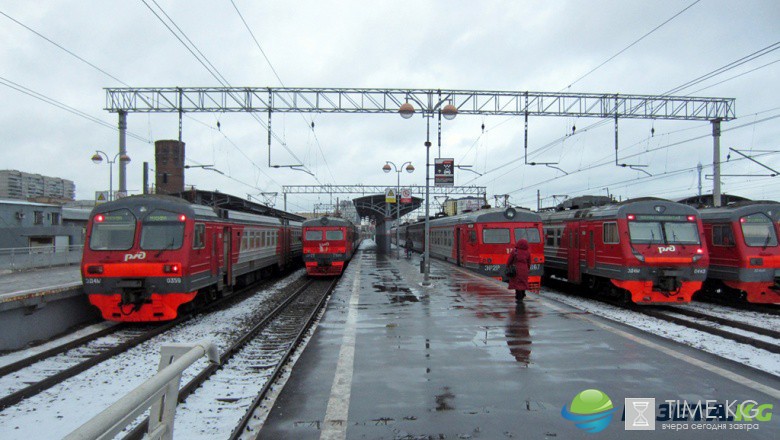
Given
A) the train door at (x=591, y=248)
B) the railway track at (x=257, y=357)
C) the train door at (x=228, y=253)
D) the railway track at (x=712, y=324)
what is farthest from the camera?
the train door at (x=591, y=248)

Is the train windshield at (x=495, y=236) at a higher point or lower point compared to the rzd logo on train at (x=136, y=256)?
higher

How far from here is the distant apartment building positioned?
82.0m

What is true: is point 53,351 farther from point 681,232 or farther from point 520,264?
point 681,232

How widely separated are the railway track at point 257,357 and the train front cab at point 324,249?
8.05 m

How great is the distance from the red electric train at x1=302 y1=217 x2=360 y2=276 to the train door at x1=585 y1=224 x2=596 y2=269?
11111 millimetres

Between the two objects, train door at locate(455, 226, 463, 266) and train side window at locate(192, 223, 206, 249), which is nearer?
train side window at locate(192, 223, 206, 249)

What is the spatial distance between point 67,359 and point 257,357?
10.7ft

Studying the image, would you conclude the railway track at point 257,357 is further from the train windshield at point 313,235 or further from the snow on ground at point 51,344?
the train windshield at point 313,235

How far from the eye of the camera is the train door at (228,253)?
14.4 m

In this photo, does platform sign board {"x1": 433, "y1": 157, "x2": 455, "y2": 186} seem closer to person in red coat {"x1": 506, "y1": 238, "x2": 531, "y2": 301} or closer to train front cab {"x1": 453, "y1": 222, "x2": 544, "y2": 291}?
train front cab {"x1": 453, "y1": 222, "x2": 544, "y2": 291}

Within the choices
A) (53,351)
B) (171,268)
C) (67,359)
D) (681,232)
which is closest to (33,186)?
(171,268)

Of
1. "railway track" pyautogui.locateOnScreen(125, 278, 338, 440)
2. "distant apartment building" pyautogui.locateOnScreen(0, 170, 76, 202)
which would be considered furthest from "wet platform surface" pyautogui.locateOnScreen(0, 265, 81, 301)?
"distant apartment building" pyautogui.locateOnScreen(0, 170, 76, 202)

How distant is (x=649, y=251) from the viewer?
1265cm

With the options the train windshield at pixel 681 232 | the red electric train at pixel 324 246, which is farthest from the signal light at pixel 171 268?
the train windshield at pixel 681 232
